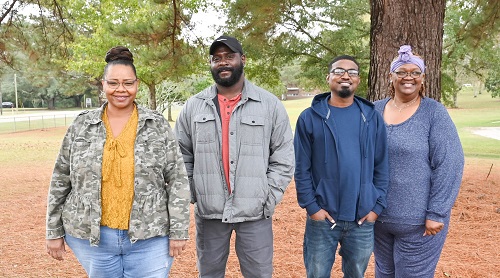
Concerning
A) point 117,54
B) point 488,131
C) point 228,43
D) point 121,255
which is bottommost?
point 488,131

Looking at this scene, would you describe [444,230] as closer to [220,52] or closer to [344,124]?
[344,124]

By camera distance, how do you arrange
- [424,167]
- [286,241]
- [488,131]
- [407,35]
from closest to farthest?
[424,167], [407,35], [286,241], [488,131]

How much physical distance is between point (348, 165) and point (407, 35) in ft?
8.18

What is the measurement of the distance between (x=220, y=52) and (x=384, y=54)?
248cm

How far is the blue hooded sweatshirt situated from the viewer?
→ 2758 millimetres

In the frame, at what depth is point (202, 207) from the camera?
288 centimetres

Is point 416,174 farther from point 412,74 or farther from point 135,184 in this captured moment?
point 135,184

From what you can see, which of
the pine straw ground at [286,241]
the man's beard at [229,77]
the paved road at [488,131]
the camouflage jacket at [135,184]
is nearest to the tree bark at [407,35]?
the pine straw ground at [286,241]

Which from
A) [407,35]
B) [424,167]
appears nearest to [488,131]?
[407,35]

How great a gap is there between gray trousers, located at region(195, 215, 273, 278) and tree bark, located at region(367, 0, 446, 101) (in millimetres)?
2527

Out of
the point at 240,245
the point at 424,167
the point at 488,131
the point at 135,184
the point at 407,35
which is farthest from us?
the point at 488,131

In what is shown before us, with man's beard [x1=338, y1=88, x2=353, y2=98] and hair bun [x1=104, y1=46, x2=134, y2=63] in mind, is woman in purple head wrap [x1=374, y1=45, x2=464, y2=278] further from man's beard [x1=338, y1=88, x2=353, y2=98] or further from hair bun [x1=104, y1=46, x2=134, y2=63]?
hair bun [x1=104, y1=46, x2=134, y2=63]

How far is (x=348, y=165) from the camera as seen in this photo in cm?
275

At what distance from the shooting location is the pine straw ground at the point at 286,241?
14.2ft
